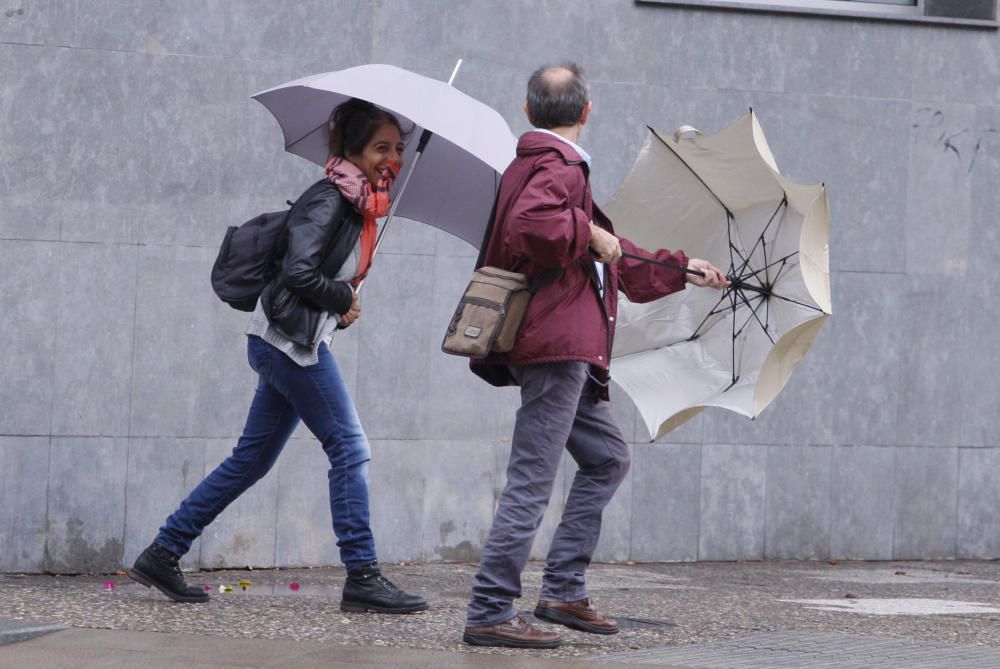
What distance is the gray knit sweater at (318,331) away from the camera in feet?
17.2

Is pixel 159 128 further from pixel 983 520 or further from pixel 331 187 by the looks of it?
pixel 983 520

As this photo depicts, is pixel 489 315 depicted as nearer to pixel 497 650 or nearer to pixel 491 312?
pixel 491 312

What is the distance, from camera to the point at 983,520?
8.23 meters

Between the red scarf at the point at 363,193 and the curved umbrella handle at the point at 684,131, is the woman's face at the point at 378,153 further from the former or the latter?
the curved umbrella handle at the point at 684,131

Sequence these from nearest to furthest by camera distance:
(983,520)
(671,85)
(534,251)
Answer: (534,251)
(671,85)
(983,520)

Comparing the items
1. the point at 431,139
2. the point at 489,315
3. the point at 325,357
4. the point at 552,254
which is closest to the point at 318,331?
the point at 325,357

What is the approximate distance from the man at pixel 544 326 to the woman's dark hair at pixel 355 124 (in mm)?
697

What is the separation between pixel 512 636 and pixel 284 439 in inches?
53.1

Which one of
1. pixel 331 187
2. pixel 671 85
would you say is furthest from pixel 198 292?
pixel 671 85

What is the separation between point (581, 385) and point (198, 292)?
282 centimetres

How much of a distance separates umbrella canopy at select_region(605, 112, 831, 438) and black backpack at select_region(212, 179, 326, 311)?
1.28 metres

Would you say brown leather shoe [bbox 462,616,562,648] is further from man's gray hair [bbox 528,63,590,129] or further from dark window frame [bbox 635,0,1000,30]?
dark window frame [bbox 635,0,1000,30]

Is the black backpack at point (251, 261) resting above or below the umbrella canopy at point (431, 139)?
below

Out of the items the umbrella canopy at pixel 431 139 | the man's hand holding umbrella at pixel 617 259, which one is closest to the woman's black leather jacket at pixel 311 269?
the umbrella canopy at pixel 431 139
